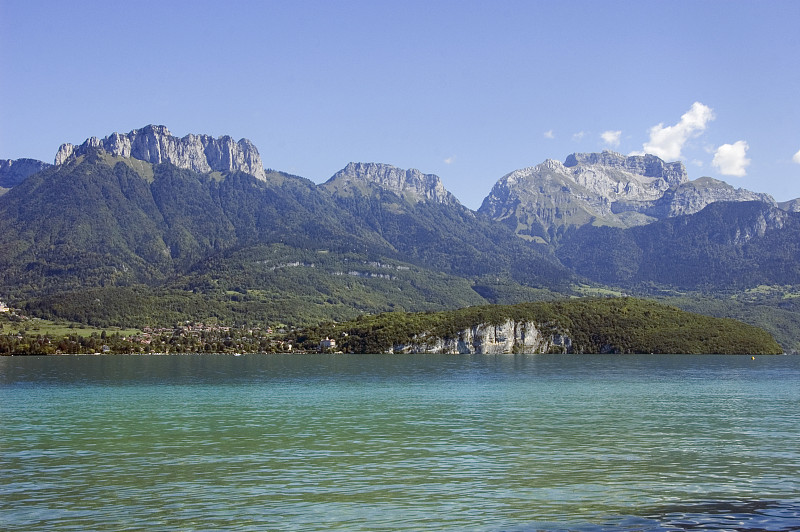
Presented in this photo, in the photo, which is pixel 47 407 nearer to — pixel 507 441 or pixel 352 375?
pixel 507 441

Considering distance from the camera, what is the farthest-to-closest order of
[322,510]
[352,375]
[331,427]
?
[352,375] < [331,427] < [322,510]

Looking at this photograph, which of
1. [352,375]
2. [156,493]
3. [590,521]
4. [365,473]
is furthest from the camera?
[352,375]

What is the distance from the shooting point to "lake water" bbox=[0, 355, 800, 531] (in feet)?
85.5

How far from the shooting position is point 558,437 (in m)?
45.8

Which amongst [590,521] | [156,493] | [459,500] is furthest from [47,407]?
[590,521]

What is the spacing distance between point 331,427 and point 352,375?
68.2 m

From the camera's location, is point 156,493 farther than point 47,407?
No

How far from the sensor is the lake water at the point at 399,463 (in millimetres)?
26062

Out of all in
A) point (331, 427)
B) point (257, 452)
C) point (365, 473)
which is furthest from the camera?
point (331, 427)

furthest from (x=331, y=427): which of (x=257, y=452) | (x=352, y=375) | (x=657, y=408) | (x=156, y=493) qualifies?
(x=352, y=375)

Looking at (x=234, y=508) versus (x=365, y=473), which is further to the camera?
(x=365, y=473)

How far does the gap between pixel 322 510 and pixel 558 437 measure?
73.9 feet

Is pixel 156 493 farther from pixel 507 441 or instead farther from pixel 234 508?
pixel 507 441

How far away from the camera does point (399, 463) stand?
36.8 metres
